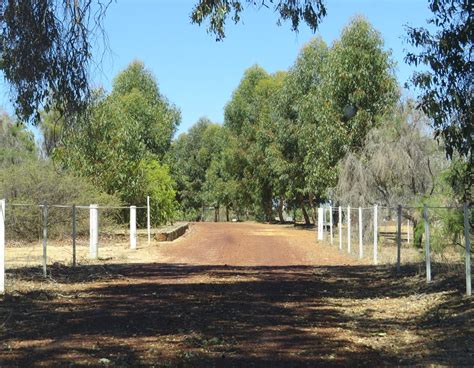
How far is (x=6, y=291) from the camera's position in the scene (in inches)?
464

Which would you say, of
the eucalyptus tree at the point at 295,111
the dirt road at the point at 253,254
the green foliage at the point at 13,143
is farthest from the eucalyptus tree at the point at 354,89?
the green foliage at the point at 13,143

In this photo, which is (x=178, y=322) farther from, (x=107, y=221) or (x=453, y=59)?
(x=107, y=221)

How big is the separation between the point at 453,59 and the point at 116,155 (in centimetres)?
2542

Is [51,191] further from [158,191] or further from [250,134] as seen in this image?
[250,134]

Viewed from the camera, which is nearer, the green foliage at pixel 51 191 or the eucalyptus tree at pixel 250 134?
the green foliage at pixel 51 191

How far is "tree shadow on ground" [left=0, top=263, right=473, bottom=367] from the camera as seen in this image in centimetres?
680

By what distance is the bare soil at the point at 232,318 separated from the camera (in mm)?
6844

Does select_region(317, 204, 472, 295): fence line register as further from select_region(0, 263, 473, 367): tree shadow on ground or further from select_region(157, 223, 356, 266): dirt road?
select_region(157, 223, 356, 266): dirt road

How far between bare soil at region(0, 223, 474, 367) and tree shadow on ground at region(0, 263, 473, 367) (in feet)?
0.06

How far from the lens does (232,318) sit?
29.9 ft

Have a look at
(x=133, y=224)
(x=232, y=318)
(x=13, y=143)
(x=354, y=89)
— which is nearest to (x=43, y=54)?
(x=232, y=318)

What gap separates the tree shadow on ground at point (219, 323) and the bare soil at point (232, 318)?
0.06ft

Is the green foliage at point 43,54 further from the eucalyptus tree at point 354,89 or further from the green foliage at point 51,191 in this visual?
the eucalyptus tree at point 354,89

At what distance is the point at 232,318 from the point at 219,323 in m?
0.43
